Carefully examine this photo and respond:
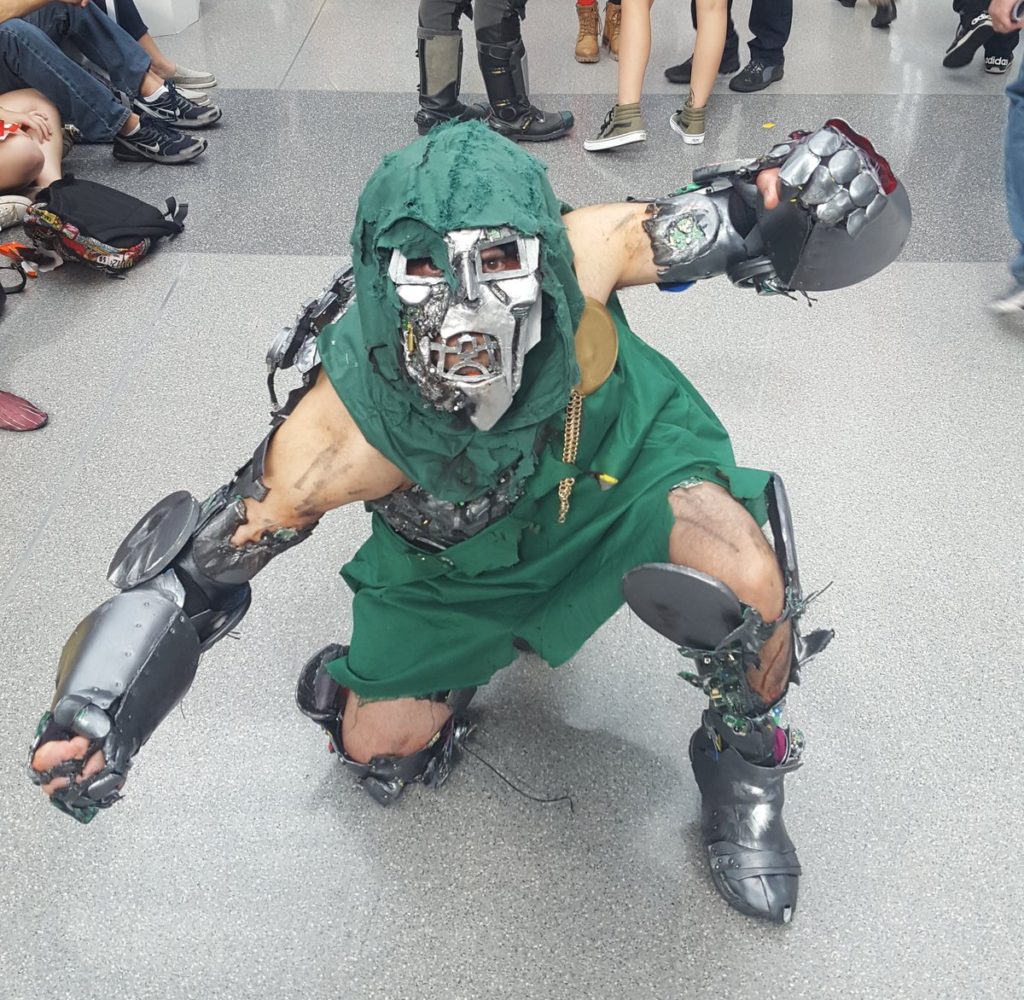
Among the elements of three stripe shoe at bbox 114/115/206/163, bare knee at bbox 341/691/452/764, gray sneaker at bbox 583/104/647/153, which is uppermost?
gray sneaker at bbox 583/104/647/153

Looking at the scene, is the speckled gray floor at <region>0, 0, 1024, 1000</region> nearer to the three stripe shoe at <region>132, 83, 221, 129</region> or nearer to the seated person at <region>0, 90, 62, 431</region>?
the seated person at <region>0, 90, 62, 431</region>

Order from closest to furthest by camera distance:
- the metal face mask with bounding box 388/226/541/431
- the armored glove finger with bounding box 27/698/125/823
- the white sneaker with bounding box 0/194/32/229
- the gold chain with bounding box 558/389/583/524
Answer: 1. the metal face mask with bounding box 388/226/541/431
2. the armored glove finger with bounding box 27/698/125/823
3. the gold chain with bounding box 558/389/583/524
4. the white sneaker with bounding box 0/194/32/229

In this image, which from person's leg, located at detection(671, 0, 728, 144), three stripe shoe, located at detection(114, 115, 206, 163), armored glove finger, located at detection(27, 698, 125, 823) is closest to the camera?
armored glove finger, located at detection(27, 698, 125, 823)

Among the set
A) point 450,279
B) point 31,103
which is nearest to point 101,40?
point 31,103

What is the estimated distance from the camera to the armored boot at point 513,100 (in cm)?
316

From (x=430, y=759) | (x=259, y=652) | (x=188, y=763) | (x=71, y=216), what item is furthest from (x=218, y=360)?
(x=430, y=759)

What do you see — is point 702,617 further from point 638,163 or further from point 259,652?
point 638,163

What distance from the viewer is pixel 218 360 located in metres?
2.48

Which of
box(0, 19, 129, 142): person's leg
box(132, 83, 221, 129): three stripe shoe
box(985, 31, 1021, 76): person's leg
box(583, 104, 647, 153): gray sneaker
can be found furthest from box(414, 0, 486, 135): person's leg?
box(985, 31, 1021, 76): person's leg

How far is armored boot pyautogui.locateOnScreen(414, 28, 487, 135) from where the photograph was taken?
3129mm

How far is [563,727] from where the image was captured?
1.68 meters

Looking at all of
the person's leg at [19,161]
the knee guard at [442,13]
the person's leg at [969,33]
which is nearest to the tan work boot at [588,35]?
the knee guard at [442,13]

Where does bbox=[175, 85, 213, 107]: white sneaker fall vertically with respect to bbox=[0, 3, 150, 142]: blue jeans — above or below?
below

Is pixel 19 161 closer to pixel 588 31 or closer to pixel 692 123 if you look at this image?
pixel 692 123
